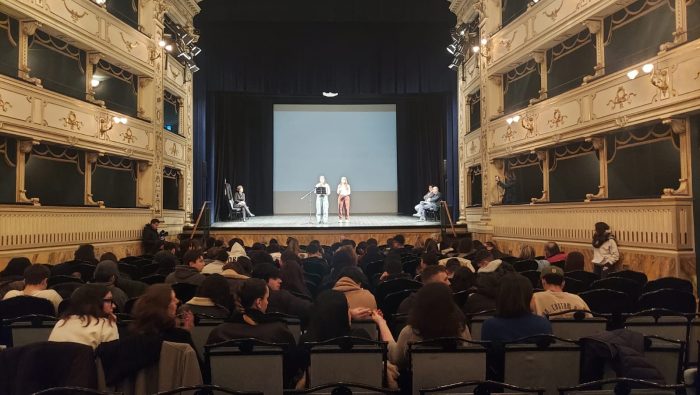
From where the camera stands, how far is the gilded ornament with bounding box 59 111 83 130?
36.0 feet

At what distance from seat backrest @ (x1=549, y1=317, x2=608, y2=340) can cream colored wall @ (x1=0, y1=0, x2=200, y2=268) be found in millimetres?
8516

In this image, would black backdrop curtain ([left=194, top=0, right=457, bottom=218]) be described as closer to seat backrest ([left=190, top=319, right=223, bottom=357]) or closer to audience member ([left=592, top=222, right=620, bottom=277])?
audience member ([left=592, top=222, right=620, bottom=277])

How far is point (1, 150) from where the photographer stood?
31.5ft

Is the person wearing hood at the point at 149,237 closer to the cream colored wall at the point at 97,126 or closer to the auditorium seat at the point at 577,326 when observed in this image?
the cream colored wall at the point at 97,126

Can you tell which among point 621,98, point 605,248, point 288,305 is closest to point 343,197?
point 621,98

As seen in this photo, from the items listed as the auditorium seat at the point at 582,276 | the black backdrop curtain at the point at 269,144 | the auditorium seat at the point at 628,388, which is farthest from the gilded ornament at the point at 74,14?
the auditorium seat at the point at 628,388

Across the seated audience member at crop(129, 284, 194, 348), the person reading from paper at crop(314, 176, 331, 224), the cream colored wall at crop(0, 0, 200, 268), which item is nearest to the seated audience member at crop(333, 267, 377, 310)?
the seated audience member at crop(129, 284, 194, 348)

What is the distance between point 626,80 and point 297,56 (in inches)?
427

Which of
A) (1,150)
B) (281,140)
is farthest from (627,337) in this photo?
(281,140)

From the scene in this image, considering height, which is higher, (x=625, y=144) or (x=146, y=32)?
(x=146, y=32)

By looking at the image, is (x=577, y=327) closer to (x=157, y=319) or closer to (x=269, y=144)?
(x=157, y=319)

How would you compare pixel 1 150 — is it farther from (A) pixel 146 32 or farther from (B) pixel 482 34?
(B) pixel 482 34

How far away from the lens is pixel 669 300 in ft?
15.0

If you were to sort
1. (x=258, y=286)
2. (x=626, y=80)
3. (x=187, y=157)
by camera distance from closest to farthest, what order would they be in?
(x=258, y=286) < (x=626, y=80) < (x=187, y=157)
